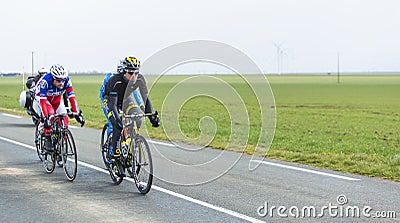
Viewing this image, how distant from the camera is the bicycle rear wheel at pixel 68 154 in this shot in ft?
31.8

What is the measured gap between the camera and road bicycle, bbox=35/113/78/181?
9719 millimetres

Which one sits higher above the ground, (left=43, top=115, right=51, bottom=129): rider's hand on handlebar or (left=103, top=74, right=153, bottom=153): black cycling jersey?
(left=103, top=74, right=153, bottom=153): black cycling jersey

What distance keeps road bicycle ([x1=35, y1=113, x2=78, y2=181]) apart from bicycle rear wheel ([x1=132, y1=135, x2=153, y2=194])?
1.46m

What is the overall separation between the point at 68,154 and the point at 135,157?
73.0 inches

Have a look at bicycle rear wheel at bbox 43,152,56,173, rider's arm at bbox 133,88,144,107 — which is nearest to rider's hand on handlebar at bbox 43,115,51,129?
bicycle rear wheel at bbox 43,152,56,173

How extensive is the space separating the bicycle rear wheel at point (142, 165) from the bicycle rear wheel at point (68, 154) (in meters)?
1.54

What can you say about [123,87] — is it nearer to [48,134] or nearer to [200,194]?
[200,194]

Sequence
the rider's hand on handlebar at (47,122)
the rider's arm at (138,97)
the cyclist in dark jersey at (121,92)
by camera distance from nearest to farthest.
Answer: the cyclist in dark jersey at (121,92), the rider's arm at (138,97), the rider's hand on handlebar at (47,122)

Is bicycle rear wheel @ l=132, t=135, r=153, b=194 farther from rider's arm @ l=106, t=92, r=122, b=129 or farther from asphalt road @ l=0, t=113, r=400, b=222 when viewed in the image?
rider's arm @ l=106, t=92, r=122, b=129

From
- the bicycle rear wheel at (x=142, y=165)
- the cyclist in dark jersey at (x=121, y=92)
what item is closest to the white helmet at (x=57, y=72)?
the cyclist in dark jersey at (x=121, y=92)

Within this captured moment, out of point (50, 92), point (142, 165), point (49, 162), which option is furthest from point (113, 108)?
point (49, 162)

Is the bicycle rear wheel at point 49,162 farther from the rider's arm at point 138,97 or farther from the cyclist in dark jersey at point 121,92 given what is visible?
the rider's arm at point 138,97

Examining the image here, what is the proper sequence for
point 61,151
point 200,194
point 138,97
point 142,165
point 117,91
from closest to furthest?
point 200,194 < point 142,165 < point 117,91 < point 138,97 < point 61,151

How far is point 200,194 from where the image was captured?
8.29 m
